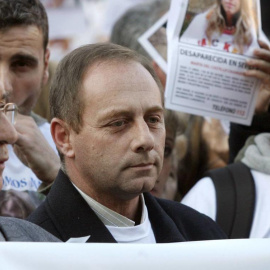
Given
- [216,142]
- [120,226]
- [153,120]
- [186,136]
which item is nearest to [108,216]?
[120,226]

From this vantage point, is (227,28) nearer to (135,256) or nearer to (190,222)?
(190,222)

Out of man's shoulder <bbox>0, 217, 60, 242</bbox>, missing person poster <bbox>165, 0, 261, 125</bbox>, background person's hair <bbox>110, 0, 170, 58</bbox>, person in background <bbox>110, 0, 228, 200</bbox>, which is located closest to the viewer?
man's shoulder <bbox>0, 217, 60, 242</bbox>

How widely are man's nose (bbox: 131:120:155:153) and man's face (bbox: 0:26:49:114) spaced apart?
37.8 inches

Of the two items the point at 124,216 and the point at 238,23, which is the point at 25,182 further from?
the point at 238,23

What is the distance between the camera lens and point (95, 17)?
638cm

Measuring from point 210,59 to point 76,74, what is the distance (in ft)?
3.99

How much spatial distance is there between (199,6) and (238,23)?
0.20m

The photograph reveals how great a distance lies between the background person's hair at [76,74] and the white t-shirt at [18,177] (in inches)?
25.0

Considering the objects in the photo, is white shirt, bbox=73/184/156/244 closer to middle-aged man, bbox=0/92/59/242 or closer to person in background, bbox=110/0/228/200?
middle-aged man, bbox=0/92/59/242

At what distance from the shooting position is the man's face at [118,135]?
2785 millimetres

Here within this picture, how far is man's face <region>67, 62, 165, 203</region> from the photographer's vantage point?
110 inches

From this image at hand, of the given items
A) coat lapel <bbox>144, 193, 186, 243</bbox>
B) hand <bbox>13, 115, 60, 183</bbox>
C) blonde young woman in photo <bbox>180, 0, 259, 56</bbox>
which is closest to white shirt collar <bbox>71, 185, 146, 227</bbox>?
coat lapel <bbox>144, 193, 186, 243</bbox>

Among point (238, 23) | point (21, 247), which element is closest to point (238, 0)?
point (238, 23)

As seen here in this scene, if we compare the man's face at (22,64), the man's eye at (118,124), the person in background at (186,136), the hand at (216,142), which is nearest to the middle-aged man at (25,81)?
the man's face at (22,64)
